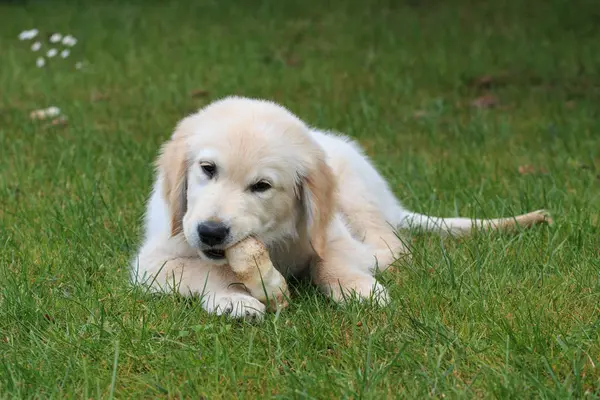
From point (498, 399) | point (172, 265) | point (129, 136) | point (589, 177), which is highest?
point (498, 399)

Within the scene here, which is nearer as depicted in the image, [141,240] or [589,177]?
[141,240]

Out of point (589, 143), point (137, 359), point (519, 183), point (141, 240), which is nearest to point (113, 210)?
point (141, 240)

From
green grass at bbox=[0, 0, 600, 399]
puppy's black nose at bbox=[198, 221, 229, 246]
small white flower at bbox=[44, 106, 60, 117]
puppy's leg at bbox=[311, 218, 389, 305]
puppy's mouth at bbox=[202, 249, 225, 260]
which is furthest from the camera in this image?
small white flower at bbox=[44, 106, 60, 117]

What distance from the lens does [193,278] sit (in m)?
3.46

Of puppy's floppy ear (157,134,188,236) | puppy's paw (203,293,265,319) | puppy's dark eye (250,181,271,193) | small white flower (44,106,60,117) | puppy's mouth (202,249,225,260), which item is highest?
puppy's dark eye (250,181,271,193)

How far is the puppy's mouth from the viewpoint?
331cm

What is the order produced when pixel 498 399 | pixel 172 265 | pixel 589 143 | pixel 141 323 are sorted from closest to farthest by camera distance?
pixel 498 399 < pixel 141 323 < pixel 172 265 < pixel 589 143

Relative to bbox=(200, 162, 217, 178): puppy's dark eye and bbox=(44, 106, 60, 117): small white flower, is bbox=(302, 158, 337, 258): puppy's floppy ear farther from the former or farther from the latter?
bbox=(44, 106, 60, 117): small white flower

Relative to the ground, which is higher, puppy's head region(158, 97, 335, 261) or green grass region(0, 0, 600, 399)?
puppy's head region(158, 97, 335, 261)

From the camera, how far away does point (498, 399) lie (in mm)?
2576

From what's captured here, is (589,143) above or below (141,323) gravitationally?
below

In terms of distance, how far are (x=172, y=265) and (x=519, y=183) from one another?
2434mm

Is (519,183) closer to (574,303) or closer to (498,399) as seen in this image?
(574,303)

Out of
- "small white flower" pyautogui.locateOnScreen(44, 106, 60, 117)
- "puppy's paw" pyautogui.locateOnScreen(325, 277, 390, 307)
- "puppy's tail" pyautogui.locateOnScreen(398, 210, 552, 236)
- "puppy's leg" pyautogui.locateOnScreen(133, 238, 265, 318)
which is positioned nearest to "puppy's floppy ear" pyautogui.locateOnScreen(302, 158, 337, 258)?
"puppy's paw" pyautogui.locateOnScreen(325, 277, 390, 307)
